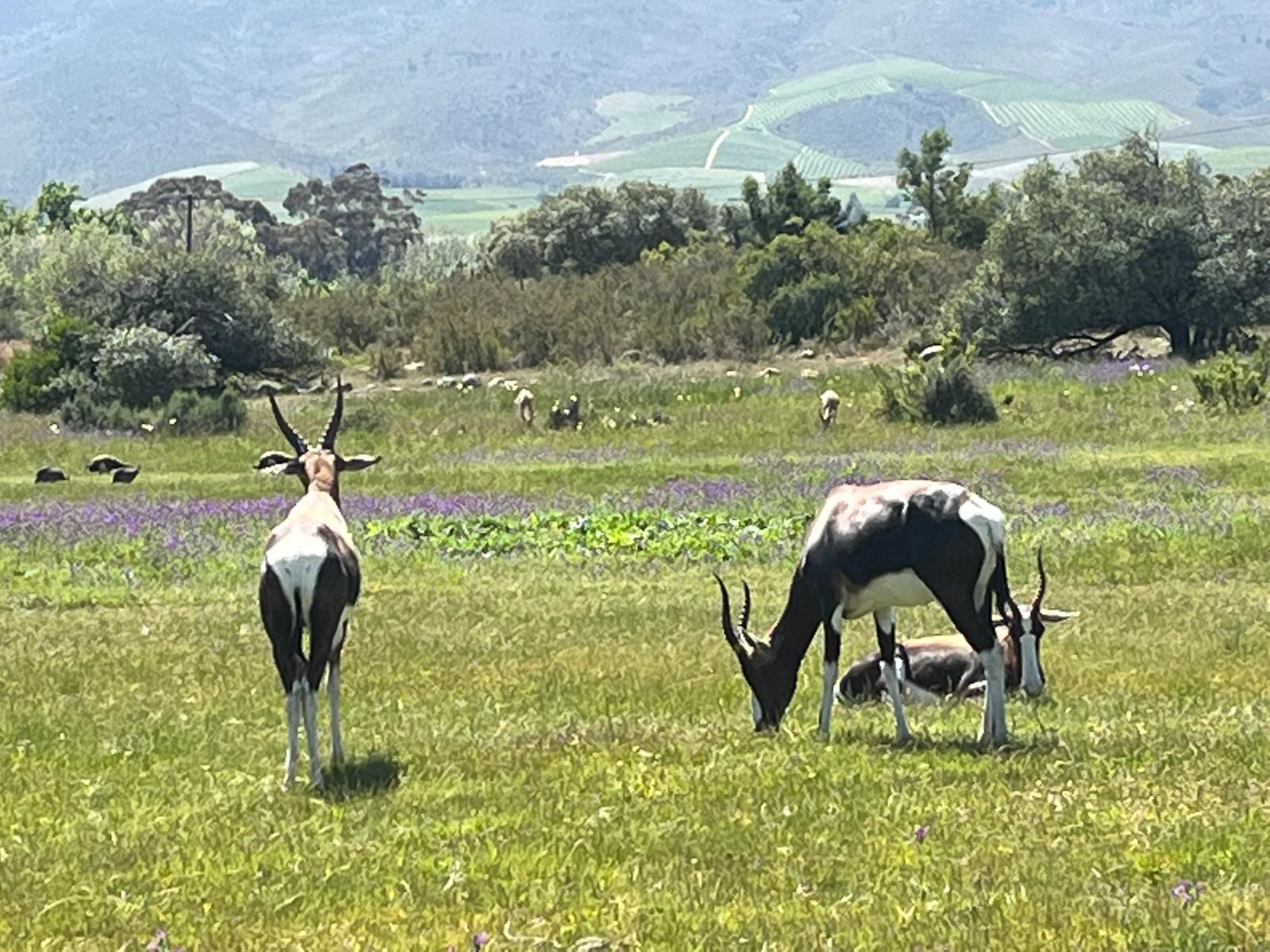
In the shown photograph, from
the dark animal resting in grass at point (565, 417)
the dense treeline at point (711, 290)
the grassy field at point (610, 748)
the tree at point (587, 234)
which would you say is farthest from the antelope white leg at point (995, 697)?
the tree at point (587, 234)

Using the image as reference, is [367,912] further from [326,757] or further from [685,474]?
[685,474]

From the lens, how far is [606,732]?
13.9m

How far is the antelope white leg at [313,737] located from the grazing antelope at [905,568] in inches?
133

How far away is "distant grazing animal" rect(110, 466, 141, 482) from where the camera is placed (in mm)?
40188

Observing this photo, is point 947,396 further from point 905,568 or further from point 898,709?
point 905,568

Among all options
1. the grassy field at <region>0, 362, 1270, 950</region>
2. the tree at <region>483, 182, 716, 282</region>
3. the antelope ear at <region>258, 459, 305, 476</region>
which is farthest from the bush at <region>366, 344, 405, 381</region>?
the antelope ear at <region>258, 459, 305, 476</region>

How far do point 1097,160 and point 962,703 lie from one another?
50941 mm

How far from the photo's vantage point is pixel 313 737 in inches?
479

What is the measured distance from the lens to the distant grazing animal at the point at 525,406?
48.8 m

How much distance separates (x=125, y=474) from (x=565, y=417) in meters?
12.3

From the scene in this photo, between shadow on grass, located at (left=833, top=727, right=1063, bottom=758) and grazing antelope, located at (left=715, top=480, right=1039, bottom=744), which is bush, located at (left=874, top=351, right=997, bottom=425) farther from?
shadow on grass, located at (left=833, top=727, right=1063, bottom=758)

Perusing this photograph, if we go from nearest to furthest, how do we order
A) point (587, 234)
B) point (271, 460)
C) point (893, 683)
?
1. point (893, 683)
2. point (271, 460)
3. point (587, 234)

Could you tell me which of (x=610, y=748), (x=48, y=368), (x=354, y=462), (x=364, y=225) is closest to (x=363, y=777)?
(x=610, y=748)

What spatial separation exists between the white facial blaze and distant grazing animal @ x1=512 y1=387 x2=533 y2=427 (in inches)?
1300
